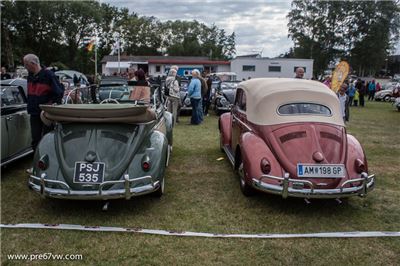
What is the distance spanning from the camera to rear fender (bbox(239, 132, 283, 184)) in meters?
4.67

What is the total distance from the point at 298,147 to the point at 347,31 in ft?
165

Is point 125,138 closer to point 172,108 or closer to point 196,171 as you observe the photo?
point 196,171

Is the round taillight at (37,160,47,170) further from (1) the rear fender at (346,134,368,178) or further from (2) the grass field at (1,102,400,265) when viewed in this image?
(1) the rear fender at (346,134,368,178)

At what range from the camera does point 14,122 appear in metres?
6.10

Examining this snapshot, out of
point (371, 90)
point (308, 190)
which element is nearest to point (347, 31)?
point (371, 90)

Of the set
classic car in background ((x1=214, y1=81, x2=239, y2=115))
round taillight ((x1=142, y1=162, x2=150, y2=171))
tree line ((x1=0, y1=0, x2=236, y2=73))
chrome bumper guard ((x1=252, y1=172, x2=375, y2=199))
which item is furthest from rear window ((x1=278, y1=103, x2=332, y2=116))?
tree line ((x1=0, y1=0, x2=236, y2=73))

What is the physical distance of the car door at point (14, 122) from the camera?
5.89m

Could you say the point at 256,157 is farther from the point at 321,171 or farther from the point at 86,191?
the point at 86,191

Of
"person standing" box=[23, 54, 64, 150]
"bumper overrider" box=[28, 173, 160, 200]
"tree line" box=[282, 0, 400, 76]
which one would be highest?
"tree line" box=[282, 0, 400, 76]

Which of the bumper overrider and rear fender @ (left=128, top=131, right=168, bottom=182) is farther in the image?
rear fender @ (left=128, top=131, right=168, bottom=182)

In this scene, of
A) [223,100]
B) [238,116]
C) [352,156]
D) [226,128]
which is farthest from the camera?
[223,100]

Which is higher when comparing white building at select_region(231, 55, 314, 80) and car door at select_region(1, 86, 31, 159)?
white building at select_region(231, 55, 314, 80)

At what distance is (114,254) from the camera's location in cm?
365

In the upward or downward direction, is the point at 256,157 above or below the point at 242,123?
below
